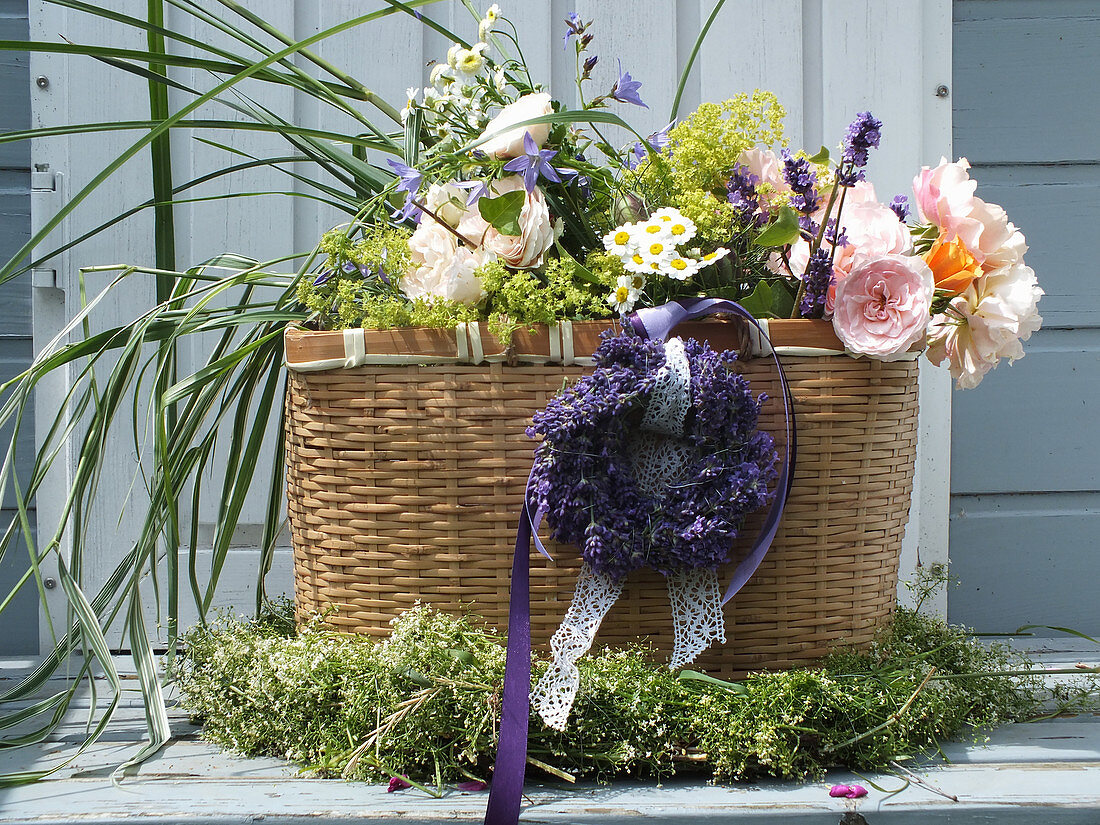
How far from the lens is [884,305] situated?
2.39 ft

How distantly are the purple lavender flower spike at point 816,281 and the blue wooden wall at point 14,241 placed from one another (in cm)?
116

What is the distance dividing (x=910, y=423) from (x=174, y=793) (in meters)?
0.74

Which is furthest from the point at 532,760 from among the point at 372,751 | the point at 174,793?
the point at 174,793

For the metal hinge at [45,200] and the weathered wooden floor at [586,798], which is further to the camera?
the metal hinge at [45,200]

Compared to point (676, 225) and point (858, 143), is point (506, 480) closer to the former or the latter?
point (676, 225)

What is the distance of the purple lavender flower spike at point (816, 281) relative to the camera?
2.43 ft

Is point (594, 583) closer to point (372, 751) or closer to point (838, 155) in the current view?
point (372, 751)

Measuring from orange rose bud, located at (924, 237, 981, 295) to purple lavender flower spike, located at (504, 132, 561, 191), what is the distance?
365mm

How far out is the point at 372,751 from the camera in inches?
28.0

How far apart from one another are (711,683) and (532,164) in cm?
49

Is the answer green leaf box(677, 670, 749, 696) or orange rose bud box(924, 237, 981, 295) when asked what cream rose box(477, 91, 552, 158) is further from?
green leaf box(677, 670, 749, 696)

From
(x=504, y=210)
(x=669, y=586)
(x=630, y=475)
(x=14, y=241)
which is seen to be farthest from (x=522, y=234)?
(x=14, y=241)

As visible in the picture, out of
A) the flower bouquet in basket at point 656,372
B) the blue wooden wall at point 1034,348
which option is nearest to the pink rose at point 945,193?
the flower bouquet in basket at point 656,372

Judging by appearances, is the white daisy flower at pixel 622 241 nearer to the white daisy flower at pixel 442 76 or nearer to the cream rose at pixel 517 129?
the cream rose at pixel 517 129
